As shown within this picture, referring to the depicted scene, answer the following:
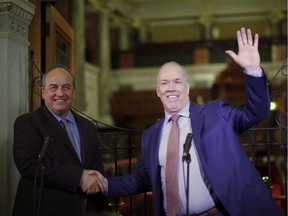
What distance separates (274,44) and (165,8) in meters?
4.85

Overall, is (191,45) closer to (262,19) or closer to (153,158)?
(262,19)

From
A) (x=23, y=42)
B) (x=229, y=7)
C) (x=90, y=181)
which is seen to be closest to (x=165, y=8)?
(x=229, y=7)

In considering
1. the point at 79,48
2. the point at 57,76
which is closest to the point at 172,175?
the point at 57,76

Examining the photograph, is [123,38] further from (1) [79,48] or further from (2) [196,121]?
(2) [196,121]

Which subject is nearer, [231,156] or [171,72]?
[231,156]

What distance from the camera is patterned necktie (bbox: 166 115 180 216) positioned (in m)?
2.97

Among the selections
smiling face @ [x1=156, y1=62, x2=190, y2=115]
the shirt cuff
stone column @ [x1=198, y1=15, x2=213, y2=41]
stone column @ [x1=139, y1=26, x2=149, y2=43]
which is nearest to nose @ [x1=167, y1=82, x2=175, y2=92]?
smiling face @ [x1=156, y1=62, x2=190, y2=115]

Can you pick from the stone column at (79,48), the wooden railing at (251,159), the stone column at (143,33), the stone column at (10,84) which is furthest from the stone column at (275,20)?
the stone column at (10,84)

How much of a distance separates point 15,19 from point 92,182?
1.60 metres

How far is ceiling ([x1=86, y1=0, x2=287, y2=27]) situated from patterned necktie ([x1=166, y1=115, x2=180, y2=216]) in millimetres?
14455

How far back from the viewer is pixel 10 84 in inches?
154

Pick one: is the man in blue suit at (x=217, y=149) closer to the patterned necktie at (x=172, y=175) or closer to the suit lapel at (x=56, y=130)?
the patterned necktie at (x=172, y=175)

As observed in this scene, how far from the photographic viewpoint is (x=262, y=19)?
19047mm

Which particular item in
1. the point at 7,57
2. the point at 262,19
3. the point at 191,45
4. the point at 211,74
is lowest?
the point at 7,57
